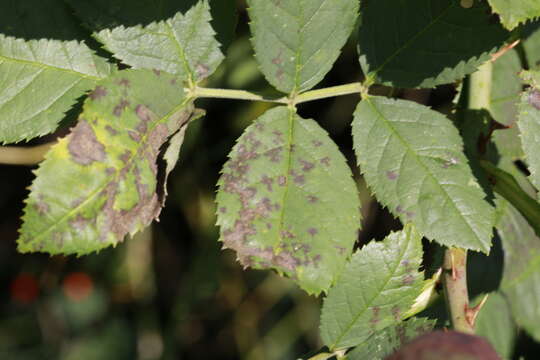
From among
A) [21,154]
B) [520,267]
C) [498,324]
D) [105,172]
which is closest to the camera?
[105,172]

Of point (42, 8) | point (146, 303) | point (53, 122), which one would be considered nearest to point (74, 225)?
point (53, 122)

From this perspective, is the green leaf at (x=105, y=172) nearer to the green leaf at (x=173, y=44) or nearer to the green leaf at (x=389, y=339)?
the green leaf at (x=173, y=44)

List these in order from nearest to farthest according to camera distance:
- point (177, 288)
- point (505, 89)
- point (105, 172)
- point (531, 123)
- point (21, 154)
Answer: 1. point (105, 172)
2. point (531, 123)
3. point (505, 89)
4. point (21, 154)
5. point (177, 288)

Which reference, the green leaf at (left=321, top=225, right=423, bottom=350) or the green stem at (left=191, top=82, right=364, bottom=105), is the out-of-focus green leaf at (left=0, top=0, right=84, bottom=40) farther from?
the green leaf at (left=321, top=225, right=423, bottom=350)

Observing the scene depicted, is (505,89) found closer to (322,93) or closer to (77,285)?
(322,93)

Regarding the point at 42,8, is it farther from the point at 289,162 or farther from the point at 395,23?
the point at 395,23

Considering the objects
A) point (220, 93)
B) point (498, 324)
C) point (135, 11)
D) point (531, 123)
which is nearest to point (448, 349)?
point (531, 123)

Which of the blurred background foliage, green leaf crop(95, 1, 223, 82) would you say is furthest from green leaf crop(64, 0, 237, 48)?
the blurred background foliage
